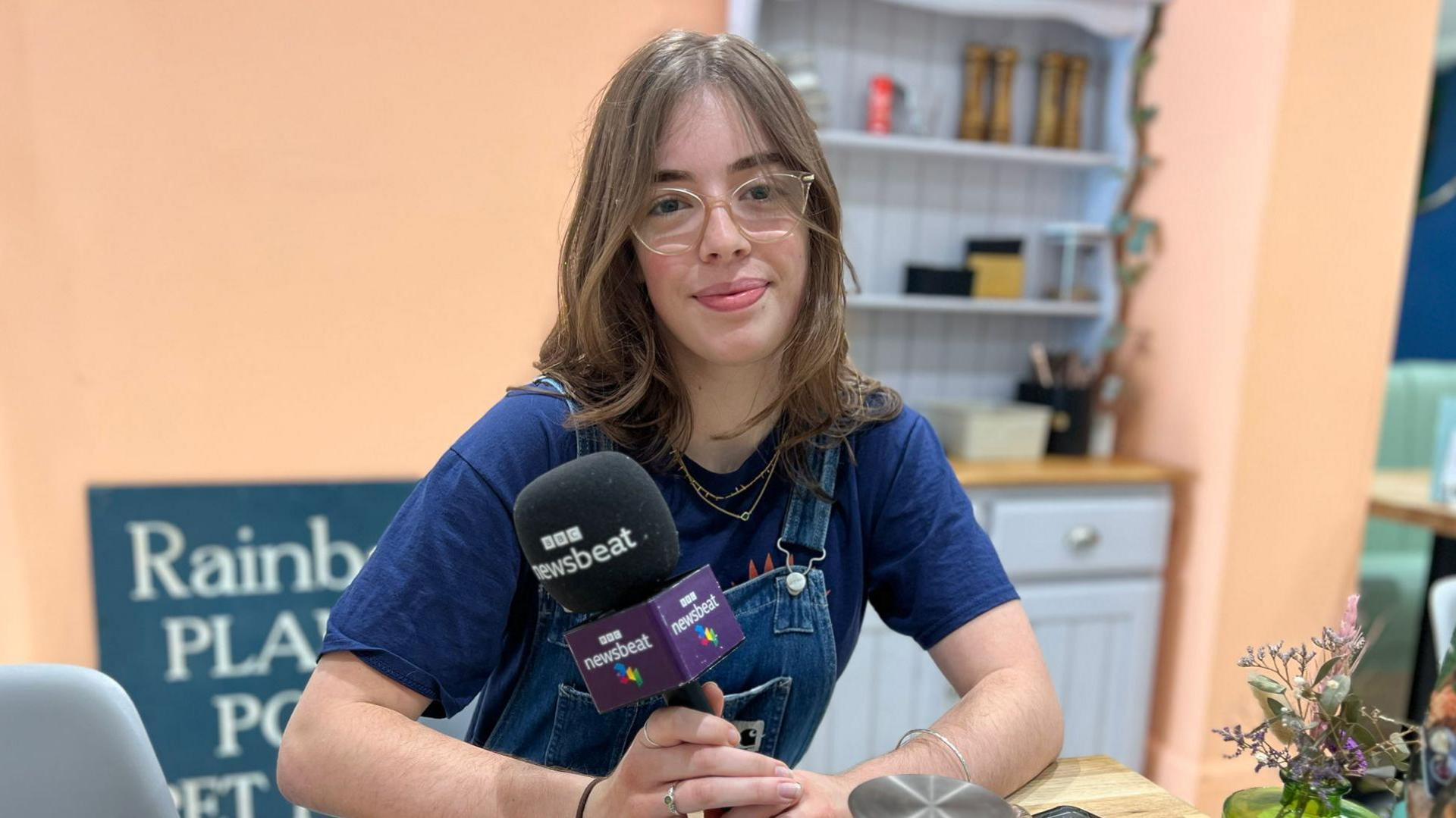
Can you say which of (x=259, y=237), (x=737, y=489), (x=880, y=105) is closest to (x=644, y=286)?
(x=737, y=489)

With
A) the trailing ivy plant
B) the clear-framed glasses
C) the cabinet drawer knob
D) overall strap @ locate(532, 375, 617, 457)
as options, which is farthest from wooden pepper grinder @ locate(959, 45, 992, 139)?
overall strap @ locate(532, 375, 617, 457)

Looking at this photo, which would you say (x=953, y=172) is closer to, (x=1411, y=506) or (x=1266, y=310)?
(x=1266, y=310)

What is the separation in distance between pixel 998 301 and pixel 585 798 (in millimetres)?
2187

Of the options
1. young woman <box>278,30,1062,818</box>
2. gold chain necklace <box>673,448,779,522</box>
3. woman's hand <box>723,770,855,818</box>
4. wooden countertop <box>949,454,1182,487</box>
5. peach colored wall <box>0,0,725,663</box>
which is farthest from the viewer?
wooden countertop <box>949,454,1182,487</box>

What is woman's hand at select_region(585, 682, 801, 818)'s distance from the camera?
27.5 inches

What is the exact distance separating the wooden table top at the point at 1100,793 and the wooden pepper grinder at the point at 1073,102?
216cm

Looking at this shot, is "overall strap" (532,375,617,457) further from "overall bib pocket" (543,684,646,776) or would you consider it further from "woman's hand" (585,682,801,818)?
"woman's hand" (585,682,801,818)

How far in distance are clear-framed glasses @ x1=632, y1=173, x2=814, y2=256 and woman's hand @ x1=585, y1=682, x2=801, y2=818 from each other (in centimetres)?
53

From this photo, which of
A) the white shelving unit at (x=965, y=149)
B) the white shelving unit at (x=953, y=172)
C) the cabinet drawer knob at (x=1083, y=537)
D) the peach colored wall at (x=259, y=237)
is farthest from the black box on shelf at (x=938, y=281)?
the peach colored wall at (x=259, y=237)

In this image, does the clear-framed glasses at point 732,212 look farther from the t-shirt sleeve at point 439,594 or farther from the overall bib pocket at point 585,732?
the overall bib pocket at point 585,732

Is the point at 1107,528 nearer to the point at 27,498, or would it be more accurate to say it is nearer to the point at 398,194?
the point at 398,194

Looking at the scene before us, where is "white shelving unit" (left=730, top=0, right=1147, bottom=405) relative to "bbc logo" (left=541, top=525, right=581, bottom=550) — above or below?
above

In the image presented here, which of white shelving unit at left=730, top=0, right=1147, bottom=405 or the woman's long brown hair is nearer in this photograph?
the woman's long brown hair

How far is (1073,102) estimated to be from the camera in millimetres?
2803
